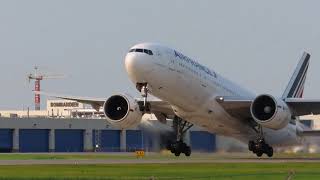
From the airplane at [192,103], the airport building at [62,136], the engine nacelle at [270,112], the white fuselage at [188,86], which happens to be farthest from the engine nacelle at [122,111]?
the airport building at [62,136]

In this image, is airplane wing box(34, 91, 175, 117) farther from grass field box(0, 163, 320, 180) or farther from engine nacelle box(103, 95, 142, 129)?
grass field box(0, 163, 320, 180)

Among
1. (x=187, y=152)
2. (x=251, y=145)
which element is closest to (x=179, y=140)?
(x=187, y=152)

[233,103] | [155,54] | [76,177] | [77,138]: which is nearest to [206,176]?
[76,177]

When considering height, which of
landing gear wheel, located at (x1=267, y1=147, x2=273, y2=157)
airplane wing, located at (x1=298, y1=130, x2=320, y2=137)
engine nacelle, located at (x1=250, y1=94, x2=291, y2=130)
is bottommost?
landing gear wheel, located at (x1=267, y1=147, x2=273, y2=157)

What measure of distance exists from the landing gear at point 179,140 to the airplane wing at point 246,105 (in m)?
4.23

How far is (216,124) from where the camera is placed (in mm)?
65812

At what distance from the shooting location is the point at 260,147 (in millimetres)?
66375

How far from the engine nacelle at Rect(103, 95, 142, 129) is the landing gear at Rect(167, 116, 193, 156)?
5.04m

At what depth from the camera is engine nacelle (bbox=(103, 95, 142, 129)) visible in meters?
63.1

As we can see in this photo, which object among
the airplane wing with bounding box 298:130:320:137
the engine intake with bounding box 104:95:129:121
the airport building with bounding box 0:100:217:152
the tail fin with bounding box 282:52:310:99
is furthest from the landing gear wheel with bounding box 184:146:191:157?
the airport building with bounding box 0:100:217:152

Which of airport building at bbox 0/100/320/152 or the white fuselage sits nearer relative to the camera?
the white fuselage

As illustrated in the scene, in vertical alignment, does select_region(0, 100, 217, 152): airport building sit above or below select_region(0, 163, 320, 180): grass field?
above

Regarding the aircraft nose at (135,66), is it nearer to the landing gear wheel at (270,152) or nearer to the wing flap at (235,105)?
the wing flap at (235,105)

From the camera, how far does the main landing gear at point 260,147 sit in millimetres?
66438
